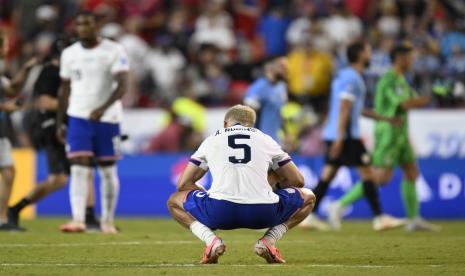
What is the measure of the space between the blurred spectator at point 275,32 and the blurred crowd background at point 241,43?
0.02m

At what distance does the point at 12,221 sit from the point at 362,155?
475cm

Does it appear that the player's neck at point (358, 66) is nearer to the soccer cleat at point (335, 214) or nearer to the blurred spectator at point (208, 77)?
the soccer cleat at point (335, 214)

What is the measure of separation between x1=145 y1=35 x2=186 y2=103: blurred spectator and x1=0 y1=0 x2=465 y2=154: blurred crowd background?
2 cm

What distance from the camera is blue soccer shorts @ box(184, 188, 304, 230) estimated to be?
9.98m

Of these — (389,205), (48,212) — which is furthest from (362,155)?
(48,212)

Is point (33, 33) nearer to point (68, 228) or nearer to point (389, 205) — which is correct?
point (389, 205)

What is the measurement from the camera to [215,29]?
925 inches

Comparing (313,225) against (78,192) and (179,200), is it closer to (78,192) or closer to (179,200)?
(78,192)

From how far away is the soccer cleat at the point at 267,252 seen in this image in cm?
992

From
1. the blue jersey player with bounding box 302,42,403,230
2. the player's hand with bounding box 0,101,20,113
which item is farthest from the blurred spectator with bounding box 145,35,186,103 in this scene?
the player's hand with bounding box 0,101,20,113

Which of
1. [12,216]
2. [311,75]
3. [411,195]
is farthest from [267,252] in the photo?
[311,75]

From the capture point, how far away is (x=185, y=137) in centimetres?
2138

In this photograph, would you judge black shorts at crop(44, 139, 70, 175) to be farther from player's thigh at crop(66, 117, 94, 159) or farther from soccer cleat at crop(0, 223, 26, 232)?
player's thigh at crop(66, 117, 94, 159)

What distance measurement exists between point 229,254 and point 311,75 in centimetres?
1123
